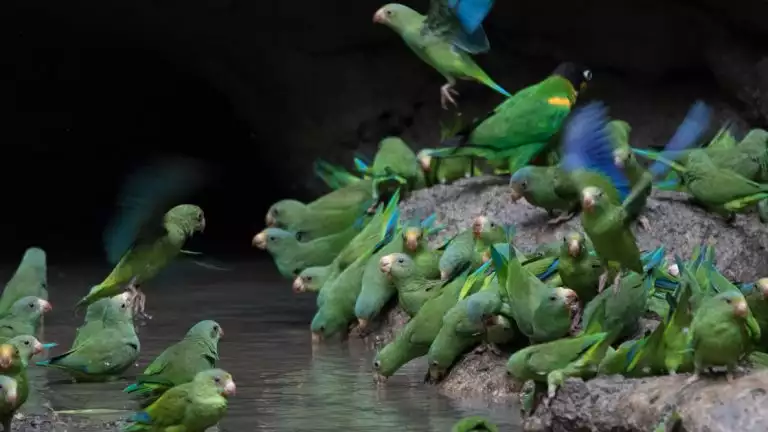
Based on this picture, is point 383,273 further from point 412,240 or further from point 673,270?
point 673,270

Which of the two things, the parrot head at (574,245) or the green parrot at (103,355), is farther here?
the green parrot at (103,355)

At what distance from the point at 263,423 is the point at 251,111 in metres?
8.49

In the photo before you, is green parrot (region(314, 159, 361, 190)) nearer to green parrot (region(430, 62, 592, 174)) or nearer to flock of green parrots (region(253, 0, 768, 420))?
flock of green parrots (region(253, 0, 768, 420))

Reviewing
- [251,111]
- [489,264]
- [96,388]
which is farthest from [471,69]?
[251,111]

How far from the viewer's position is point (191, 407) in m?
5.56

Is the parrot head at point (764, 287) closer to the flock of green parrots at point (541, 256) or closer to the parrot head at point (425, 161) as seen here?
the flock of green parrots at point (541, 256)

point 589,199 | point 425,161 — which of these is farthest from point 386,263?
point 425,161

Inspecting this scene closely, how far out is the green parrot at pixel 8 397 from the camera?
224 inches

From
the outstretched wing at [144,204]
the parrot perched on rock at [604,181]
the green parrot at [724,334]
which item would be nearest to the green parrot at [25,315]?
the outstretched wing at [144,204]

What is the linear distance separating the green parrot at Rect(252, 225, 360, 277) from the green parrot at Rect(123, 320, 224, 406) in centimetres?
294

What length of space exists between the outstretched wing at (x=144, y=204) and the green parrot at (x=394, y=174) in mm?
1733

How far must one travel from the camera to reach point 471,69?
9.11m

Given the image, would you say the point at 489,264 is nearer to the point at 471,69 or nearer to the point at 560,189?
the point at 560,189

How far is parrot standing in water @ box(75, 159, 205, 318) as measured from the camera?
8273mm
